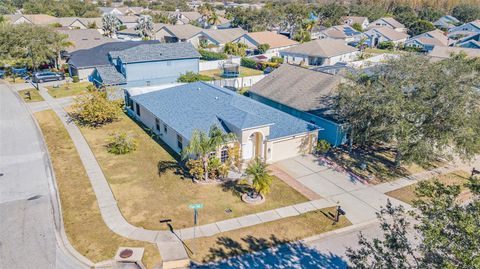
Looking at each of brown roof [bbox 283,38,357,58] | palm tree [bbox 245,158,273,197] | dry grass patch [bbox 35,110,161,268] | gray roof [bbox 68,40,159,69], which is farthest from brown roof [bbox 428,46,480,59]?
dry grass patch [bbox 35,110,161,268]

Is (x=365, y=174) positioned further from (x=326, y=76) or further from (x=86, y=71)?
(x=86, y=71)

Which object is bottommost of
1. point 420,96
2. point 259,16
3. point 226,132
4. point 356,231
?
point 356,231

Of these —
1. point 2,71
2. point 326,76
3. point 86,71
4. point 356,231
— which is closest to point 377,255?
point 356,231

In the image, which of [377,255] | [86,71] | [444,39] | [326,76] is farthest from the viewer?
[444,39]

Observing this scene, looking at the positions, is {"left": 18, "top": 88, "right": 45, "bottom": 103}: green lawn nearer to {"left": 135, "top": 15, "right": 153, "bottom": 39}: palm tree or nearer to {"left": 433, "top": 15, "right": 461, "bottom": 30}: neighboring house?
{"left": 135, "top": 15, "right": 153, "bottom": 39}: palm tree

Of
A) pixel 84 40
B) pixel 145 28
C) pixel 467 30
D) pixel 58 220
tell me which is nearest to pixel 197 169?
pixel 58 220
